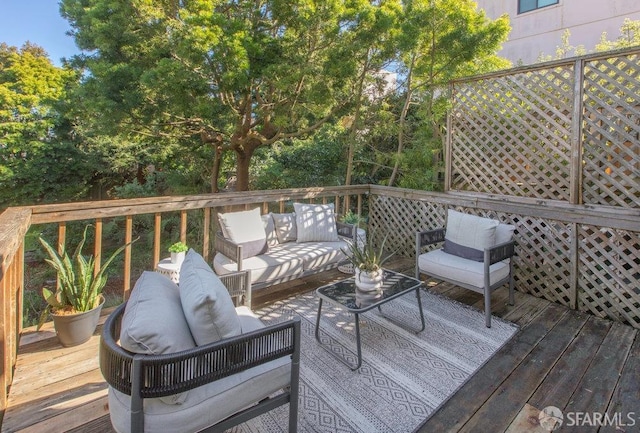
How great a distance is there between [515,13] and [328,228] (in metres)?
7.36

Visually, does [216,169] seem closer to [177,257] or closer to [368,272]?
[177,257]

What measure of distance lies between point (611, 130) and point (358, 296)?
3265 mm

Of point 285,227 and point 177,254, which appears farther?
point 285,227

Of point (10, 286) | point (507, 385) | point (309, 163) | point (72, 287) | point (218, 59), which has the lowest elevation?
point (507, 385)

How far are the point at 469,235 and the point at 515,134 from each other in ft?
4.98

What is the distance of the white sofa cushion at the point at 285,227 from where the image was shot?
393cm

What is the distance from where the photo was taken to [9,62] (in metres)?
12.5

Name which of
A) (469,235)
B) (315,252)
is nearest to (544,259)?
(469,235)

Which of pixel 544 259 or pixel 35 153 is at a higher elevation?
pixel 35 153

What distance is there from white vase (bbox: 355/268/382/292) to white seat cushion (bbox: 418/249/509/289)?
1.12 meters

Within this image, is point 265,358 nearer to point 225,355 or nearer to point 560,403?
point 225,355

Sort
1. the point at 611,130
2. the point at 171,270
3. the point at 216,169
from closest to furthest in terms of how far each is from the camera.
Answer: the point at 171,270
the point at 611,130
the point at 216,169

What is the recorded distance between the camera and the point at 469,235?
3.47 meters

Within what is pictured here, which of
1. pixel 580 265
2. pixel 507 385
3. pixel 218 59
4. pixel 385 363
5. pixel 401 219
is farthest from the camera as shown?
pixel 401 219
